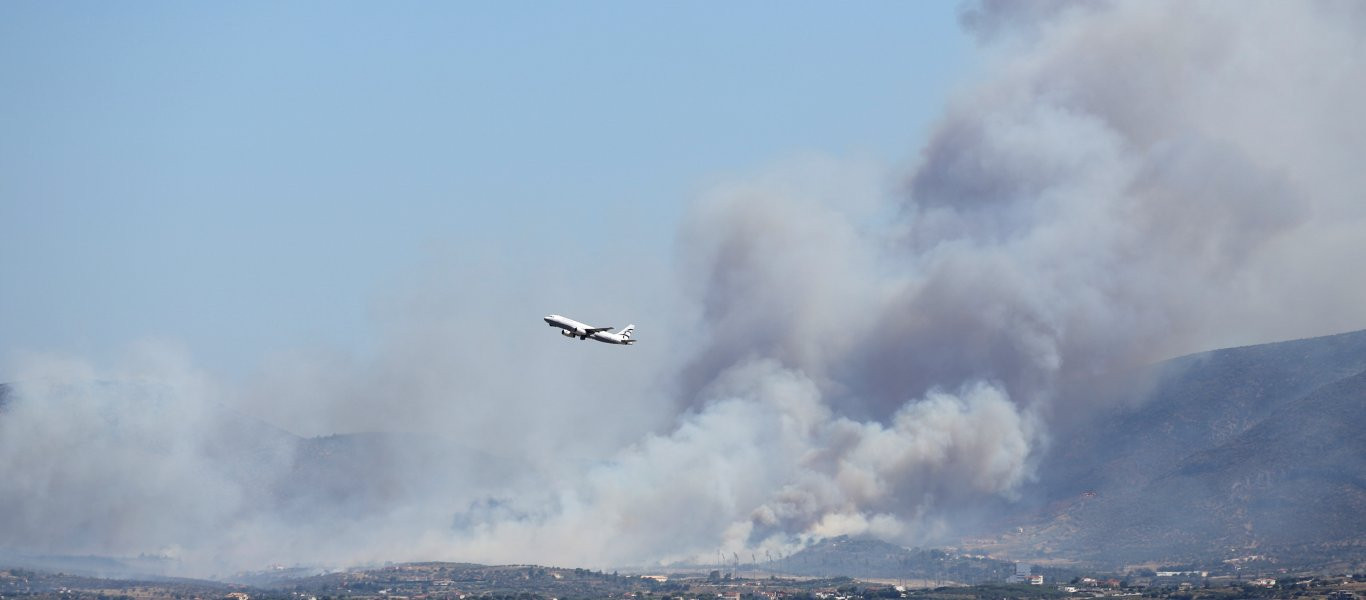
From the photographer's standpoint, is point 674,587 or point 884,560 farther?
point 884,560

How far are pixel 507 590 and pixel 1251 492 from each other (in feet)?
273

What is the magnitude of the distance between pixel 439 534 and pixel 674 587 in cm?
2771

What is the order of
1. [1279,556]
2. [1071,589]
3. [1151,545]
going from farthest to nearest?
[1151,545] < [1279,556] < [1071,589]

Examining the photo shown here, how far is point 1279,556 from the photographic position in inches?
7121

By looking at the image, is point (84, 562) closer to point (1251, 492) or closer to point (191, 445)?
point (191, 445)

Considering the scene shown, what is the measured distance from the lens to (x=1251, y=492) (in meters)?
197

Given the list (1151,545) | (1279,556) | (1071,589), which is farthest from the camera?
(1151,545)

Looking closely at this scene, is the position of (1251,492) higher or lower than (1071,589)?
higher

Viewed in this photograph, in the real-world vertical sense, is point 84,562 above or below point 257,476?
below

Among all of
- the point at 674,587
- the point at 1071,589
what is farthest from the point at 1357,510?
the point at 674,587

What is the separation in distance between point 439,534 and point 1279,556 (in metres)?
84.4

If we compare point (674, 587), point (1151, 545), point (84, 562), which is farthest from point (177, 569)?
point (1151, 545)

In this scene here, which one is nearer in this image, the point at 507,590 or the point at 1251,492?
the point at 507,590

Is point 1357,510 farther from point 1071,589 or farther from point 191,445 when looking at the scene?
point 191,445
